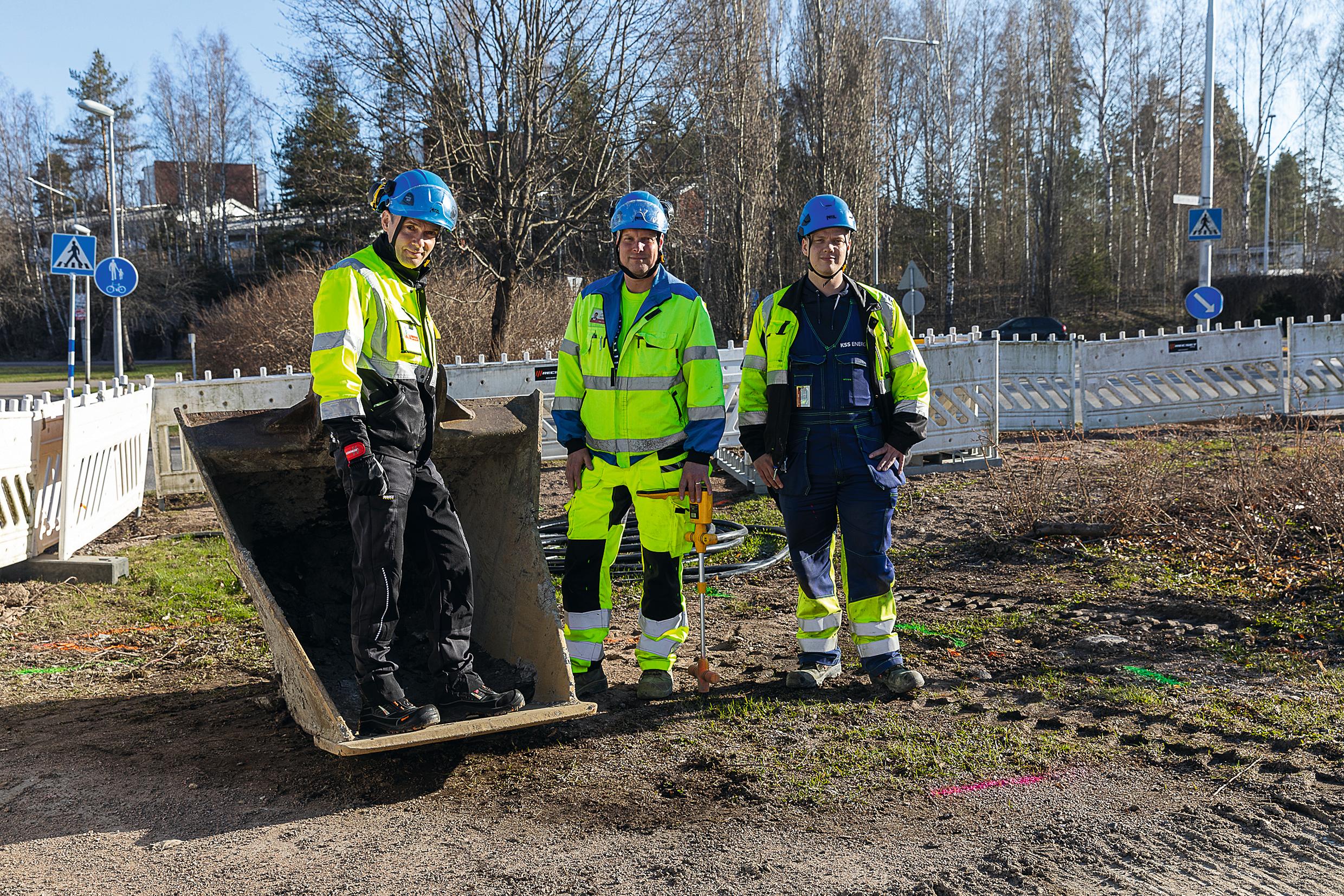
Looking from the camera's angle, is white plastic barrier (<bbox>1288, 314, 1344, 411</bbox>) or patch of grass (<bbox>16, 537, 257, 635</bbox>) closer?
patch of grass (<bbox>16, 537, 257, 635</bbox>)

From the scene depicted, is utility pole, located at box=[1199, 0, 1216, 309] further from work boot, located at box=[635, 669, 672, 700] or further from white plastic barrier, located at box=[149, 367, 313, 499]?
work boot, located at box=[635, 669, 672, 700]

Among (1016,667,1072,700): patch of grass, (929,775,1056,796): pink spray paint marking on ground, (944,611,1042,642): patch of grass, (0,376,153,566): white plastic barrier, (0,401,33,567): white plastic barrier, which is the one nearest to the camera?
(929,775,1056,796): pink spray paint marking on ground

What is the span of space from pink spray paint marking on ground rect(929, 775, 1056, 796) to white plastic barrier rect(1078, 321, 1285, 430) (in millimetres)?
11846

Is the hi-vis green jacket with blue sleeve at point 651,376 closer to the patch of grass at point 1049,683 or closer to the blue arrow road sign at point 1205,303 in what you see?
the patch of grass at point 1049,683

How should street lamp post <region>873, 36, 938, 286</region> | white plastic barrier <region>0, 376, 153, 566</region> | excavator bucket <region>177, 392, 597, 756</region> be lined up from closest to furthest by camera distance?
excavator bucket <region>177, 392, 597, 756</region>
white plastic barrier <region>0, 376, 153, 566</region>
street lamp post <region>873, 36, 938, 286</region>

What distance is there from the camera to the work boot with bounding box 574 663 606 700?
4.70 metres

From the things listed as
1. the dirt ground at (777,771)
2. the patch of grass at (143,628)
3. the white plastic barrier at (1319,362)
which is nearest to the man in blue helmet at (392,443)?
the dirt ground at (777,771)

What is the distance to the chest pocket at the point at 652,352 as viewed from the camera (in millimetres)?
4625

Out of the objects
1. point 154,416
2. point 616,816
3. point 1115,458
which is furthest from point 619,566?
point 1115,458

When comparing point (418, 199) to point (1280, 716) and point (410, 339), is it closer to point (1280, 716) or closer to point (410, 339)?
point (410, 339)

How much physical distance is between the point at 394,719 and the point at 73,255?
1735 centimetres

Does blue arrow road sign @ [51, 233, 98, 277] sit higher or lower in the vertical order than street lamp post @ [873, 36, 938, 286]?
lower

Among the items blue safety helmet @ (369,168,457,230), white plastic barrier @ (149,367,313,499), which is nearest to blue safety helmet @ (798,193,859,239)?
blue safety helmet @ (369,168,457,230)

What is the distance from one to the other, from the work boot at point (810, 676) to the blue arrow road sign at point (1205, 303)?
46.3ft
